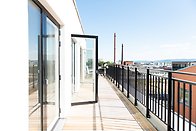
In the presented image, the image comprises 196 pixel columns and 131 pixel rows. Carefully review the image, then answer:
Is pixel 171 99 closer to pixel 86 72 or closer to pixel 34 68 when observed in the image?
pixel 34 68

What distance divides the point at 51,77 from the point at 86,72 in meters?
3.59

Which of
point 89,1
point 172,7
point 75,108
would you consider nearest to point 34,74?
point 75,108

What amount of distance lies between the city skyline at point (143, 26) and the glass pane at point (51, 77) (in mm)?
11554

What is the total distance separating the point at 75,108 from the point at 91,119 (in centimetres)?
118

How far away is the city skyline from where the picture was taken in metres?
20.5

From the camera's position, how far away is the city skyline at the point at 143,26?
2050cm

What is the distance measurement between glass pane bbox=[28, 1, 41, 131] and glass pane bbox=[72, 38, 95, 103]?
3.34 metres

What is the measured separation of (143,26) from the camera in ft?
98.8

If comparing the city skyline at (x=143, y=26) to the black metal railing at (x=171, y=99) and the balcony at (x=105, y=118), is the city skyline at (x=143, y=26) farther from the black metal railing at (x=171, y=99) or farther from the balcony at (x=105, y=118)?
the black metal railing at (x=171, y=99)
